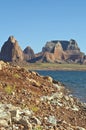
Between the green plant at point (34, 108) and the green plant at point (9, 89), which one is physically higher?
the green plant at point (9, 89)

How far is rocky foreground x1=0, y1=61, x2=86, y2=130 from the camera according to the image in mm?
19703

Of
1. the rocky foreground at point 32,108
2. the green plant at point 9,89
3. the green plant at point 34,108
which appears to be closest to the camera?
the rocky foreground at point 32,108

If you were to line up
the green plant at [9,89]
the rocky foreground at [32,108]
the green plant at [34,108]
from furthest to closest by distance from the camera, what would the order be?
the green plant at [9,89], the green plant at [34,108], the rocky foreground at [32,108]

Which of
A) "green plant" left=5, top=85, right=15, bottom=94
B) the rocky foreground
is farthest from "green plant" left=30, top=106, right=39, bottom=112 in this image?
"green plant" left=5, top=85, right=15, bottom=94

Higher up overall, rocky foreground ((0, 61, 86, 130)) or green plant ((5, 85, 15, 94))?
green plant ((5, 85, 15, 94))

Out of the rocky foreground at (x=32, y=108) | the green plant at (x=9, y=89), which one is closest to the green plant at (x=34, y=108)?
the rocky foreground at (x=32, y=108)

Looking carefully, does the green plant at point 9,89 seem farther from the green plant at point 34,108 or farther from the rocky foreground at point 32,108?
the green plant at point 34,108

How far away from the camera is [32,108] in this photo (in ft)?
79.8

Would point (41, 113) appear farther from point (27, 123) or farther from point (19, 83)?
point (19, 83)

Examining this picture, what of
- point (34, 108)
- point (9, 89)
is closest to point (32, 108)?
point (34, 108)

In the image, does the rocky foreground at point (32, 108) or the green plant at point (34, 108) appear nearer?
the rocky foreground at point (32, 108)

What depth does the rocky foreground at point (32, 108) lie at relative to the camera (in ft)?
64.6

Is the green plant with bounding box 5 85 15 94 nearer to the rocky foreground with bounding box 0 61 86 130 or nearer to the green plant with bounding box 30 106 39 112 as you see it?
the rocky foreground with bounding box 0 61 86 130

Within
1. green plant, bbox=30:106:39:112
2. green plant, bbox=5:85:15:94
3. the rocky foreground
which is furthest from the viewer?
green plant, bbox=5:85:15:94
